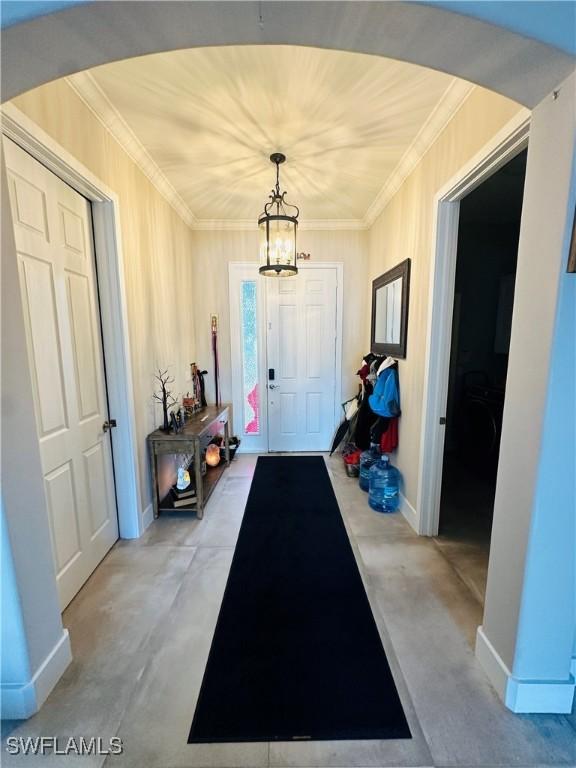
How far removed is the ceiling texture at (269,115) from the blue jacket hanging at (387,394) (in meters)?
1.57

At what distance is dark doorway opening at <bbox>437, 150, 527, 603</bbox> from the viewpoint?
2975 mm

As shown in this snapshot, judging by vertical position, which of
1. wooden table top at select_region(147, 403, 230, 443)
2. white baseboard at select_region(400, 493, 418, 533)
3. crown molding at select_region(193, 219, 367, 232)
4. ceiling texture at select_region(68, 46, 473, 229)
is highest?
ceiling texture at select_region(68, 46, 473, 229)

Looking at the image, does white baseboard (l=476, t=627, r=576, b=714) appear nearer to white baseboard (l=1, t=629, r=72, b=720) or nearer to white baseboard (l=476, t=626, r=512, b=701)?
white baseboard (l=476, t=626, r=512, b=701)

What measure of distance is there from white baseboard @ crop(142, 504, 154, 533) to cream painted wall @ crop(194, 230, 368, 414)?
1.70 m

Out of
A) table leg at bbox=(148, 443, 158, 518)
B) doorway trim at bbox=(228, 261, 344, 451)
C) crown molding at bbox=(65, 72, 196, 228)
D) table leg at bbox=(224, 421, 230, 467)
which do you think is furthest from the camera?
doorway trim at bbox=(228, 261, 344, 451)

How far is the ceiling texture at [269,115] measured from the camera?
1554 mm

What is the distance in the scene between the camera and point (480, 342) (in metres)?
4.05

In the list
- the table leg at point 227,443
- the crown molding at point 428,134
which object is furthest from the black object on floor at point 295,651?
the crown molding at point 428,134

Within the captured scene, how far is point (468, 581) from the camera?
188 cm

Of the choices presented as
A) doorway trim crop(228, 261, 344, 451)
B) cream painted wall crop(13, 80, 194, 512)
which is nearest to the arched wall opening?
cream painted wall crop(13, 80, 194, 512)

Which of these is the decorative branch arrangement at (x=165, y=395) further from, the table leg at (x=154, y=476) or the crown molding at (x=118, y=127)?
the crown molding at (x=118, y=127)

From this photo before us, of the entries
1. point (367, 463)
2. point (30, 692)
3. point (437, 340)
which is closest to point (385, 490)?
point (367, 463)

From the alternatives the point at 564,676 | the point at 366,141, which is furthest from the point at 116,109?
the point at 564,676

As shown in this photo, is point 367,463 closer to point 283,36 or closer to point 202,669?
point 202,669
